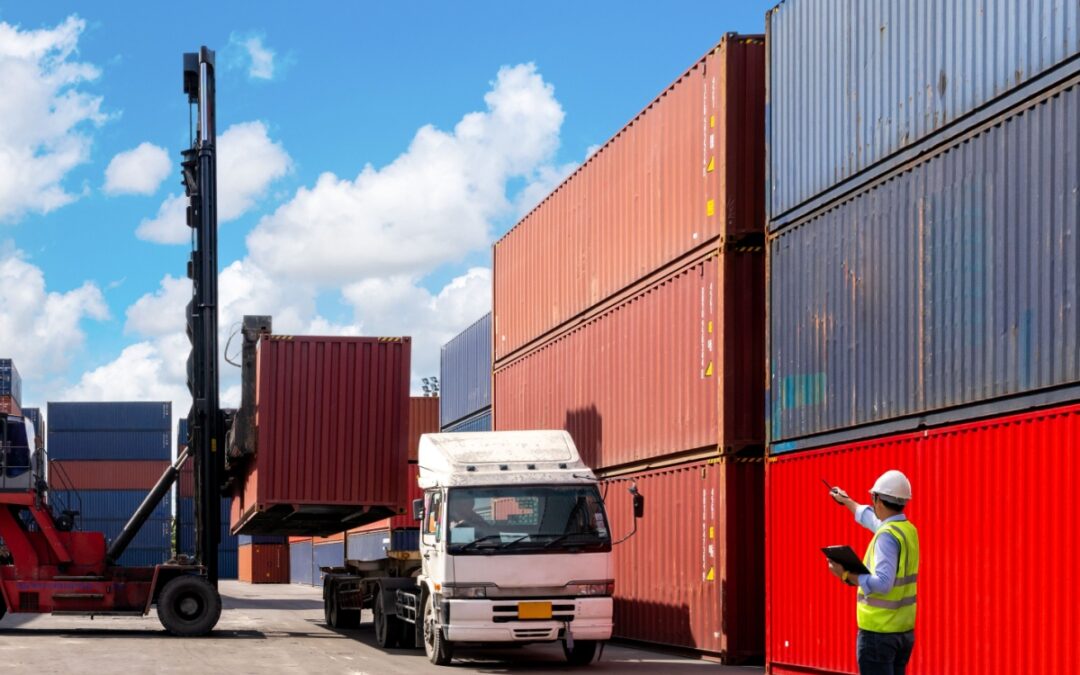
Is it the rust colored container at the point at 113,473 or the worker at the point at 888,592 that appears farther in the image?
the rust colored container at the point at 113,473

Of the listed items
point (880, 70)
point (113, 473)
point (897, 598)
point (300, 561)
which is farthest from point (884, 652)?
point (113, 473)

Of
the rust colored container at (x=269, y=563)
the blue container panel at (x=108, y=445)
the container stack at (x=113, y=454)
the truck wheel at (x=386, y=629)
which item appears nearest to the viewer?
the truck wheel at (x=386, y=629)

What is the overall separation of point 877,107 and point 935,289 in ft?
6.96

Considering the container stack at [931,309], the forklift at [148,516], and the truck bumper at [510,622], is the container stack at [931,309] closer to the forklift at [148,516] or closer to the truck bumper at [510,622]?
the truck bumper at [510,622]

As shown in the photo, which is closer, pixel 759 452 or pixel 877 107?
pixel 877 107

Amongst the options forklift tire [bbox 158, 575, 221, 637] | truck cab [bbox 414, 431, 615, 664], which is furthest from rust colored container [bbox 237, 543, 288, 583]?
truck cab [bbox 414, 431, 615, 664]

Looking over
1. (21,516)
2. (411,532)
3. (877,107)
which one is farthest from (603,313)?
(411,532)

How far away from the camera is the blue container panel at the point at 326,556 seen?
5484 cm

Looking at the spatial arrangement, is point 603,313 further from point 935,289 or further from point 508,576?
point 935,289

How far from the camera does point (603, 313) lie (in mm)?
21656

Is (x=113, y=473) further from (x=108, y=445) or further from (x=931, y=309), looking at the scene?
(x=931, y=309)

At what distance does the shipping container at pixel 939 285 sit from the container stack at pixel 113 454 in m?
66.3

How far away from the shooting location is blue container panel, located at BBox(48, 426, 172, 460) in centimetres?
7994

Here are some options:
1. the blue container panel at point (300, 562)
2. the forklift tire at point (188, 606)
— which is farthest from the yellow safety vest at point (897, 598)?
the blue container panel at point (300, 562)
